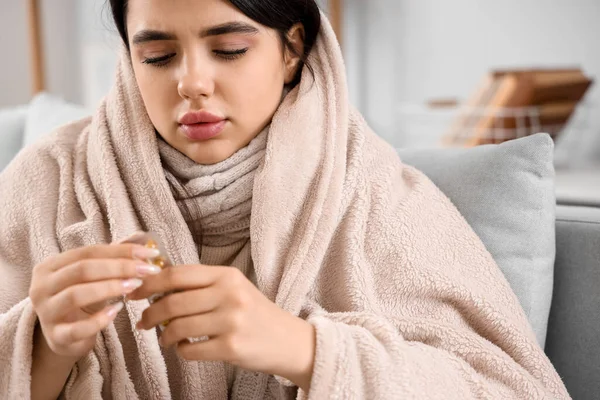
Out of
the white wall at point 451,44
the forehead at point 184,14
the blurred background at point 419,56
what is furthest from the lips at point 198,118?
the white wall at point 451,44

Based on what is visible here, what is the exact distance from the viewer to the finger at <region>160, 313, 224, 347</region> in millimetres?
680

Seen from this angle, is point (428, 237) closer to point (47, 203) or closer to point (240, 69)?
point (240, 69)

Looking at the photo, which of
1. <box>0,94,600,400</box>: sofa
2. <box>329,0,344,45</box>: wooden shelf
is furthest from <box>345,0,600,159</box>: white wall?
<box>0,94,600,400</box>: sofa

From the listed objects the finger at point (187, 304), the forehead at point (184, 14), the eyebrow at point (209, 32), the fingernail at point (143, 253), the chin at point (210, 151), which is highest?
the forehead at point (184, 14)

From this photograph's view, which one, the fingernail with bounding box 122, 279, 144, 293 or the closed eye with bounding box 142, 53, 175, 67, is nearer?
the fingernail with bounding box 122, 279, 144, 293

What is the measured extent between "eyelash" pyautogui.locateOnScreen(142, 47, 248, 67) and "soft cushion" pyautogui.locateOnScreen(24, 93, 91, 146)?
0.72 metres

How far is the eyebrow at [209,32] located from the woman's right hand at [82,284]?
12.1 inches

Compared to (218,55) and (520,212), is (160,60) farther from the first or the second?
(520,212)

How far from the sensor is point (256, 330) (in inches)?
27.7

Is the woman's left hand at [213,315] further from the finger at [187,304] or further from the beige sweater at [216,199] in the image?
the beige sweater at [216,199]

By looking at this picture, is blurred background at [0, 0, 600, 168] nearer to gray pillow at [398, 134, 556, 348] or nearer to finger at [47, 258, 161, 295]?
gray pillow at [398, 134, 556, 348]

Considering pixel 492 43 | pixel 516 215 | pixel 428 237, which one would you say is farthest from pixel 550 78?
pixel 428 237

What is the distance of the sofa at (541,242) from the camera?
1.03 meters

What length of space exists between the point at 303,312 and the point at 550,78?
1.43m
